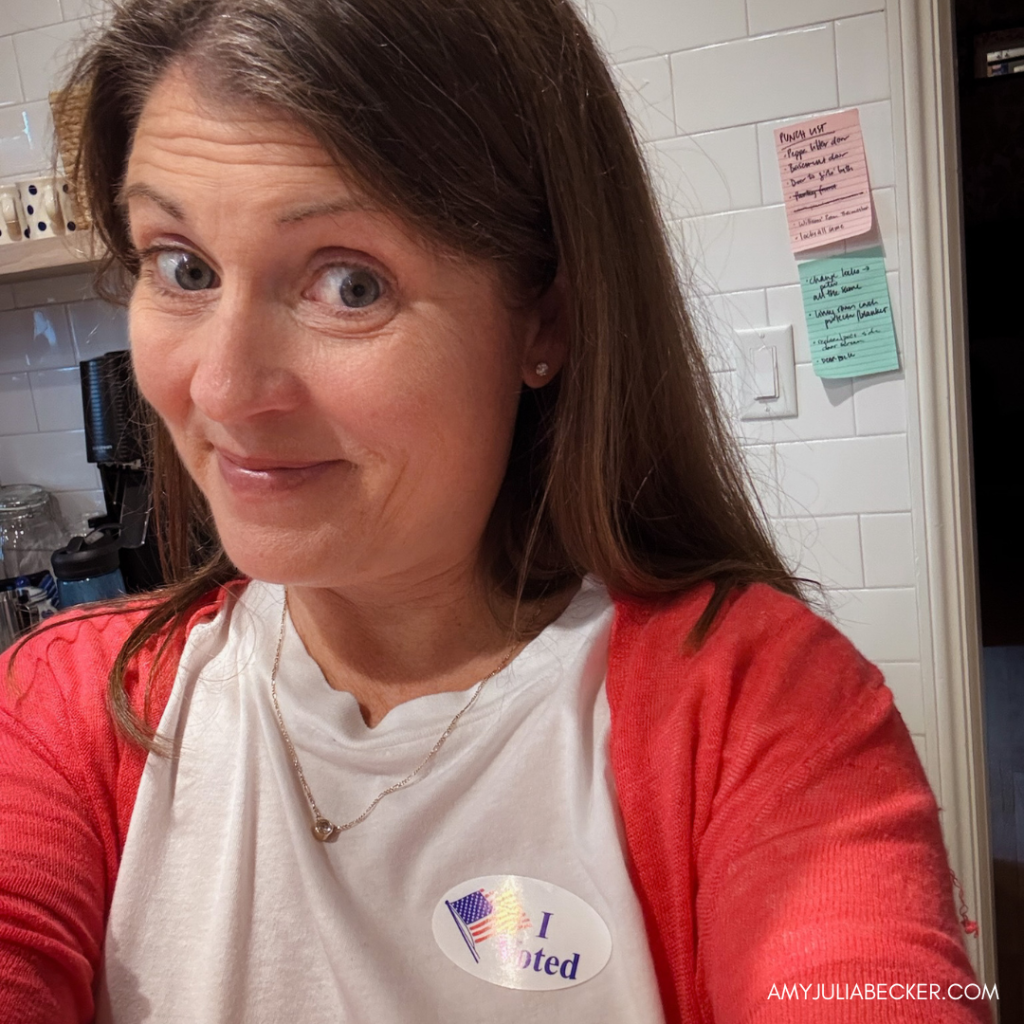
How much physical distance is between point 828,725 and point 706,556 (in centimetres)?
23

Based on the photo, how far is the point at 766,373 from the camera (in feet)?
5.57

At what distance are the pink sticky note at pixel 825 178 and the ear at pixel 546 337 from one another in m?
1.06

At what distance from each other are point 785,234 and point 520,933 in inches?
55.4

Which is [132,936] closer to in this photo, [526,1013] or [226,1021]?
[226,1021]

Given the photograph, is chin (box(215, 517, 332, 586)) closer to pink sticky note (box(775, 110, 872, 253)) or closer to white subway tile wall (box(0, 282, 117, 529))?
pink sticky note (box(775, 110, 872, 253))

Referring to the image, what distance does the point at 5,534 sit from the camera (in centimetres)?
190

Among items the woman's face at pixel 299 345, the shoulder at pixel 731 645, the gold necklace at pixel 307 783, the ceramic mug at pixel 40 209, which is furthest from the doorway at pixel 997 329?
the ceramic mug at pixel 40 209

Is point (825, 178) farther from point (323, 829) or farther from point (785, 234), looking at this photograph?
point (323, 829)

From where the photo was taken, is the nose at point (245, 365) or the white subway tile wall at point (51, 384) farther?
the white subway tile wall at point (51, 384)

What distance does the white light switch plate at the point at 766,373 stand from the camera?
1.68 metres

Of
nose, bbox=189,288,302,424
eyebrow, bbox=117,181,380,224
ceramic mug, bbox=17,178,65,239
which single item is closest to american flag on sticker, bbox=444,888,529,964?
nose, bbox=189,288,302,424

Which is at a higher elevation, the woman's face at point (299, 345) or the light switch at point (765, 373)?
the woman's face at point (299, 345)

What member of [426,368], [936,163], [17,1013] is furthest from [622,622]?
[936,163]

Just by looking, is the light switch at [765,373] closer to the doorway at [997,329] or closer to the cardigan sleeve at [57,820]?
the cardigan sleeve at [57,820]
